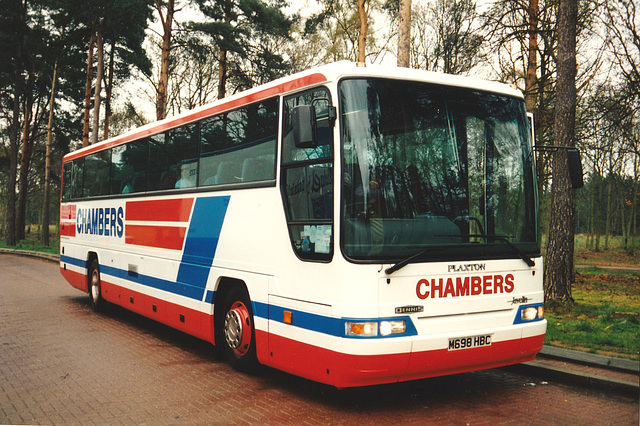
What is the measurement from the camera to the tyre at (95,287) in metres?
12.9

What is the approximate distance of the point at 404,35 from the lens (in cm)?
1295

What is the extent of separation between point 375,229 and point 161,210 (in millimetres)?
5042

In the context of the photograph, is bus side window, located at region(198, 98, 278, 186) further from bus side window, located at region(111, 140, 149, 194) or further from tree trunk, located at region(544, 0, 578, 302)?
tree trunk, located at region(544, 0, 578, 302)

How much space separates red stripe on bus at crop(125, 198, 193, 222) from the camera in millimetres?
8945

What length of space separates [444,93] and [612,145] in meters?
24.5

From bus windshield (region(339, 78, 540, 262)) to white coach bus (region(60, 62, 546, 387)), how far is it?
0.01 meters

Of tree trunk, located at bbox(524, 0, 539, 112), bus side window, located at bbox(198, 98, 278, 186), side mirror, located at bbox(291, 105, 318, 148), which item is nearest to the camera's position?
side mirror, located at bbox(291, 105, 318, 148)

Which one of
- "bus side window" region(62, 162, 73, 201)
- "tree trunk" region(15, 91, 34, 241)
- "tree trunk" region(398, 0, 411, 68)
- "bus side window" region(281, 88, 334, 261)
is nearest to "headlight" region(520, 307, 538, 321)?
"bus side window" region(281, 88, 334, 261)

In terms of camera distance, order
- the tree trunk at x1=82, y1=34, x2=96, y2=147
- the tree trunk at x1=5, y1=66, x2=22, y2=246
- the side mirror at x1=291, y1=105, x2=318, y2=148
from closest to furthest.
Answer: the side mirror at x1=291, y1=105, x2=318, y2=148 < the tree trunk at x1=82, y1=34, x2=96, y2=147 < the tree trunk at x1=5, y1=66, x2=22, y2=246

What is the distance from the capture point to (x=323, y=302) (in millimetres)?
5855

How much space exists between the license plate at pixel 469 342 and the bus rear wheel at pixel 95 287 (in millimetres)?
8819

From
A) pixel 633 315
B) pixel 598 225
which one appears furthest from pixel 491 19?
pixel 598 225

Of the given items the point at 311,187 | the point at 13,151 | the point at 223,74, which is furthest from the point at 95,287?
the point at 13,151

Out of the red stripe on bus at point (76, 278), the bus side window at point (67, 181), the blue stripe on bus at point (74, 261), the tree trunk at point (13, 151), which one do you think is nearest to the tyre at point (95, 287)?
the red stripe on bus at point (76, 278)
